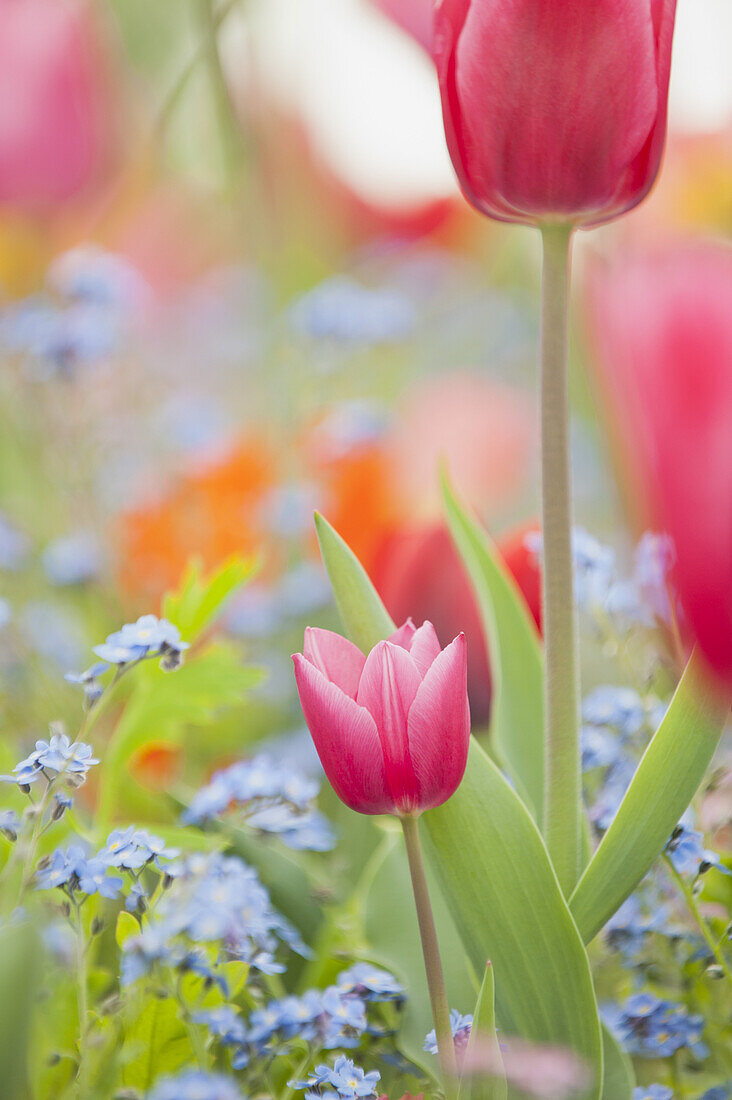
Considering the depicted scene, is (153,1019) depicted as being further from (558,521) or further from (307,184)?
(307,184)

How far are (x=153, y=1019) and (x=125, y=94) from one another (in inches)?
26.5

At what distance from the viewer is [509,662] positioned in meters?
0.38

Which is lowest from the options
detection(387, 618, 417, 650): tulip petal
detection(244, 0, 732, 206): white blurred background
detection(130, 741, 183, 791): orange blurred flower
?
detection(387, 618, 417, 650): tulip petal

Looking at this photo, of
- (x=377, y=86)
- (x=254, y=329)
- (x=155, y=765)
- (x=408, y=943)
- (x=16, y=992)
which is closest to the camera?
(x=16, y=992)

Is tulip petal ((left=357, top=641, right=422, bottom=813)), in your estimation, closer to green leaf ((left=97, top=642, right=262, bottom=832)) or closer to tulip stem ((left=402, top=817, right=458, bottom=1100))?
tulip stem ((left=402, top=817, right=458, bottom=1100))

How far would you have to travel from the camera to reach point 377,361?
99 cm

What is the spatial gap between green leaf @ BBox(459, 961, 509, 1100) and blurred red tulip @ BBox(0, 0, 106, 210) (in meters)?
0.50

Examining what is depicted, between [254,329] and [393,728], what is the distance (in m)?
0.82

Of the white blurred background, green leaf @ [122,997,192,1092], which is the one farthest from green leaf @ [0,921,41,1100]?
the white blurred background

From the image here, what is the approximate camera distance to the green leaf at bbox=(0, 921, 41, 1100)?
0.22 m

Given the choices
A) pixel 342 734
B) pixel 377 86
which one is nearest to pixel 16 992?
pixel 342 734

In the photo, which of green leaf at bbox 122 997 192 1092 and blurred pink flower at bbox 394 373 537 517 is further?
blurred pink flower at bbox 394 373 537 517

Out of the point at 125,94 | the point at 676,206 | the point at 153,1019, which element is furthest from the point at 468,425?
the point at 153,1019

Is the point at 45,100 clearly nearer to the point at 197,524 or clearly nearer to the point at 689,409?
the point at 197,524
